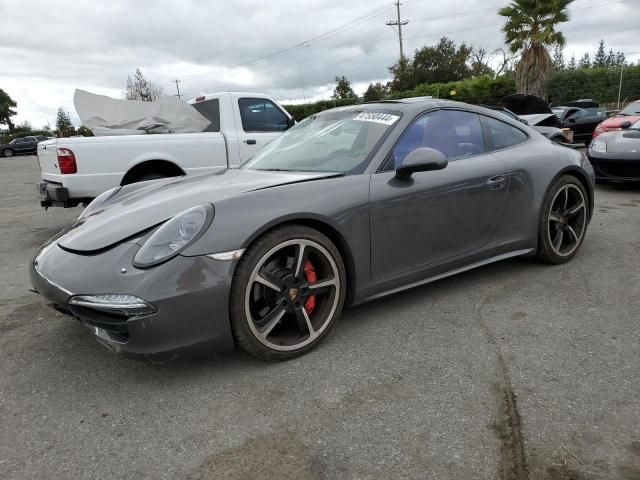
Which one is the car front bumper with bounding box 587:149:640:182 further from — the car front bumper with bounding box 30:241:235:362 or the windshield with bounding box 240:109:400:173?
the car front bumper with bounding box 30:241:235:362

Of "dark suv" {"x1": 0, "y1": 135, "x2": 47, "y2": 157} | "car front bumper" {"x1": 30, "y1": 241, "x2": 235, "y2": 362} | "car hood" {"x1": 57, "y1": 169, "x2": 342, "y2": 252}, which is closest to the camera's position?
"car front bumper" {"x1": 30, "y1": 241, "x2": 235, "y2": 362}

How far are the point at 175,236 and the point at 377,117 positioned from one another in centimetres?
161

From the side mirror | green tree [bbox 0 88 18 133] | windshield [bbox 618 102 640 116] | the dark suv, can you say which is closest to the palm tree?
windshield [bbox 618 102 640 116]

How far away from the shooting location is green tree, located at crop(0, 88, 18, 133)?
72.6m

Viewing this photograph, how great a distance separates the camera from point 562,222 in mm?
3951

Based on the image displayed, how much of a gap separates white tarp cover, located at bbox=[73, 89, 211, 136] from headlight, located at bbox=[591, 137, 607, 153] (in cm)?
566

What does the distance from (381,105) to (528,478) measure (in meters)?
2.50

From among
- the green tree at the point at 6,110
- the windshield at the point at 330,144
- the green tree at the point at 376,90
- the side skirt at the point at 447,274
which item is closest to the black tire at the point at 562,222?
the side skirt at the point at 447,274

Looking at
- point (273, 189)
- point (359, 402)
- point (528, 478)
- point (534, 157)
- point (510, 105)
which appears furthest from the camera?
point (510, 105)

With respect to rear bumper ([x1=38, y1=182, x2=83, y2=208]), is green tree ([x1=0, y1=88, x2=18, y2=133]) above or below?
above

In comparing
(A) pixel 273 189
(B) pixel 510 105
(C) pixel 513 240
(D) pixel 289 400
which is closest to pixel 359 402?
(D) pixel 289 400

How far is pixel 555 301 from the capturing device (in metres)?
3.24

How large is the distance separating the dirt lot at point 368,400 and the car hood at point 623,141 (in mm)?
4466

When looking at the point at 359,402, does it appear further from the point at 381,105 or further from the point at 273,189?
the point at 381,105
